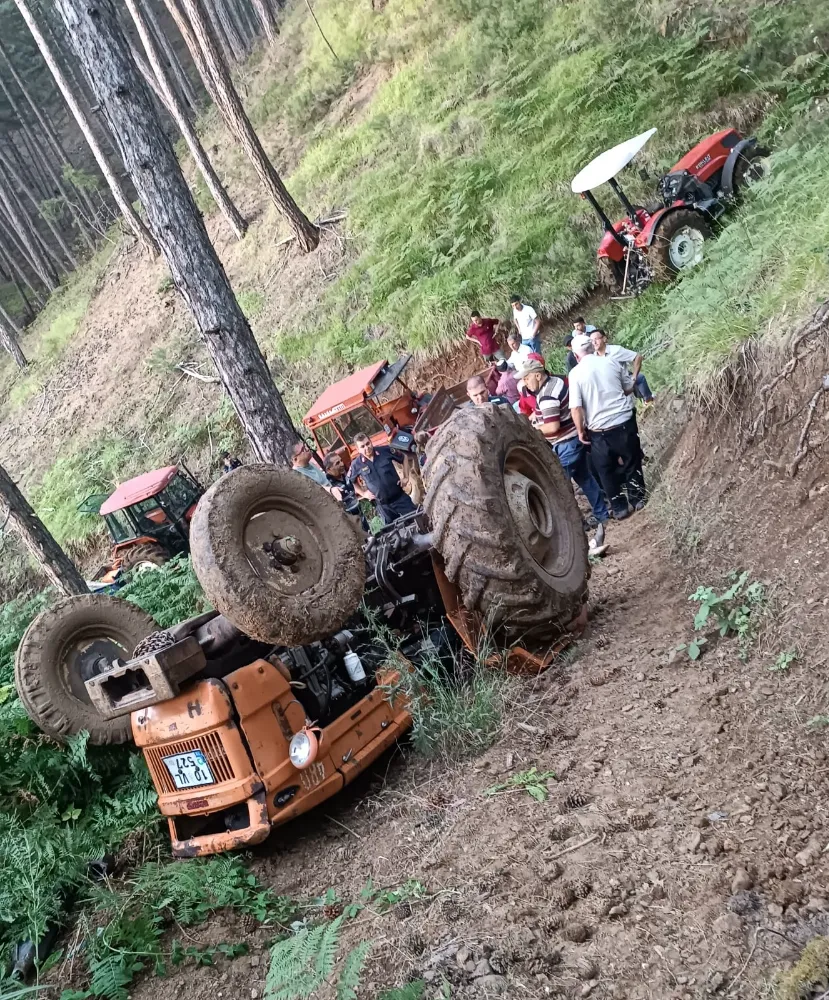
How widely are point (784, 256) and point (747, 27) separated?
10489mm

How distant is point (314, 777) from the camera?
435cm

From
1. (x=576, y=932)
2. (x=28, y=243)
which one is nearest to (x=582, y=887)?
(x=576, y=932)

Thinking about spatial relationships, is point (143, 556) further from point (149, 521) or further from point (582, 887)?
point (582, 887)

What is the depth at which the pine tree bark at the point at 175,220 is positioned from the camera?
7.71 meters

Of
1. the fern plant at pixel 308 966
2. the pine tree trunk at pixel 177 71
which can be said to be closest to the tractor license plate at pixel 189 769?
the fern plant at pixel 308 966

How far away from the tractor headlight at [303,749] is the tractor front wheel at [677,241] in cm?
855

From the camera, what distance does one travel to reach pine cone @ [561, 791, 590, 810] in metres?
3.29

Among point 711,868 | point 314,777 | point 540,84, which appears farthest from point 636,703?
point 540,84

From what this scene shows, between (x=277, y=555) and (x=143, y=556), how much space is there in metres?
11.1

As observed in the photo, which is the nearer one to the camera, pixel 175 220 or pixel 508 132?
pixel 175 220

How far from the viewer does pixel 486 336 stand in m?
12.9

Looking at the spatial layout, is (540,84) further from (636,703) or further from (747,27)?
(636,703)

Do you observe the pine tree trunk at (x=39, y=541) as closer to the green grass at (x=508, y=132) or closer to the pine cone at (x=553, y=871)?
the green grass at (x=508, y=132)

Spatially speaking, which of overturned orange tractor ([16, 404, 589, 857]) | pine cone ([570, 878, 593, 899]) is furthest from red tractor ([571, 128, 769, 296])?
pine cone ([570, 878, 593, 899])
